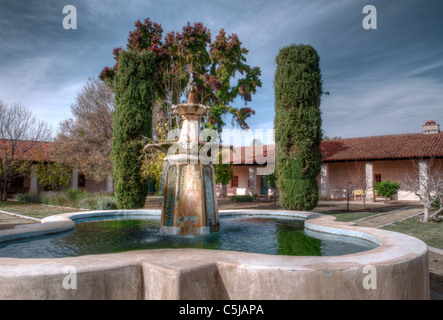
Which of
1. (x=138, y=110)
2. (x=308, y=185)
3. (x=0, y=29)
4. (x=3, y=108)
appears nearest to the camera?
(x=0, y=29)

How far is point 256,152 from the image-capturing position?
92.5ft

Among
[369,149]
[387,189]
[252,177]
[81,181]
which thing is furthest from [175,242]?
[81,181]

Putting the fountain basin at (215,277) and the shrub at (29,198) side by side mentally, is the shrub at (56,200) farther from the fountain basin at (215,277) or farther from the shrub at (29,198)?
the fountain basin at (215,277)

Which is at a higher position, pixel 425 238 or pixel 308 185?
pixel 308 185

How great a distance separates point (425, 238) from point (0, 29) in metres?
13.4

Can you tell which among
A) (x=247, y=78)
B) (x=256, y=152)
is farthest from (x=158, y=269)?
(x=256, y=152)

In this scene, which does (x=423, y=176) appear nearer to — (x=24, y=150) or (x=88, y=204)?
(x=88, y=204)

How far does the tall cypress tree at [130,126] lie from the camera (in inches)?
555

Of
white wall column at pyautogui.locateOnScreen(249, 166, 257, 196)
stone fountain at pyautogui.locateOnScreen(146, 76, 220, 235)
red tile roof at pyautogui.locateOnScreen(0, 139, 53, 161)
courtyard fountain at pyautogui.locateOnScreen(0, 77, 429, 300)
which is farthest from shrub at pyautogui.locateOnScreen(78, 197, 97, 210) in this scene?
white wall column at pyautogui.locateOnScreen(249, 166, 257, 196)

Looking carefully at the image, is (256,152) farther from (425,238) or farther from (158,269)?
(158,269)

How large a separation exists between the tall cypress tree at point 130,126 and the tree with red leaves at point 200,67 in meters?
2.60

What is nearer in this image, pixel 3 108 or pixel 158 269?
pixel 158 269

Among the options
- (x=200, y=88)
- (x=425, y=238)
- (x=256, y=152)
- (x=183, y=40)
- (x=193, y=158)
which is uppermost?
(x=183, y=40)

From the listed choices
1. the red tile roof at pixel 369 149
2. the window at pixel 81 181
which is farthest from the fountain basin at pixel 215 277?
the window at pixel 81 181
